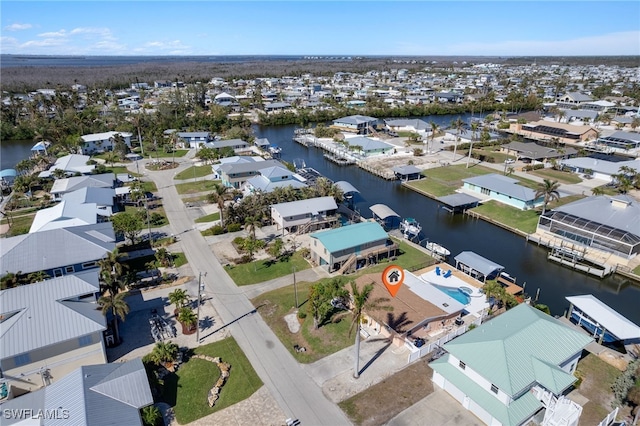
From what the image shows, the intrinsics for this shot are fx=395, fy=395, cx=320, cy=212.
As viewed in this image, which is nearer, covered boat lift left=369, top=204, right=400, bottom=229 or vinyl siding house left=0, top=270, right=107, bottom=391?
vinyl siding house left=0, top=270, right=107, bottom=391

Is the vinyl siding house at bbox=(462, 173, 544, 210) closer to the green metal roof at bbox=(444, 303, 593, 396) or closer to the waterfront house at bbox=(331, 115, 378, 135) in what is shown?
the green metal roof at bbox=(444, 303, 593, 396)

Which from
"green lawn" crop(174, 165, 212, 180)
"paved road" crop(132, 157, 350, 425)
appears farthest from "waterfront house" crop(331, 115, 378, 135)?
"paved road" crop(132, 157, 350, 425)

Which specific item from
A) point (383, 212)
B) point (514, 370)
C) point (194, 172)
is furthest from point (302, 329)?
point (194, 172)

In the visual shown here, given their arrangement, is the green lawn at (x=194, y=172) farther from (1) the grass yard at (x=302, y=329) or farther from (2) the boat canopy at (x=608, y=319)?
(2) the boat canopy at (x=608, y=319)

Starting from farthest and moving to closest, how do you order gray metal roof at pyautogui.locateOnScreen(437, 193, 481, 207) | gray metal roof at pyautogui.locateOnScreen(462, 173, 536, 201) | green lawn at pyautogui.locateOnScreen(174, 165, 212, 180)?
green lawn at pyautogui.locateOnScreen(174, 165, 212, 180), gray metal roof at pyautogui.locateOnScreen(437, 193, 481, 207), gray metal roof at pyautogui.locateOnScreen(462, 173, 536, 201)

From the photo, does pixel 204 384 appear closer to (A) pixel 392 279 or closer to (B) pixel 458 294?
(A) pixel 392 279

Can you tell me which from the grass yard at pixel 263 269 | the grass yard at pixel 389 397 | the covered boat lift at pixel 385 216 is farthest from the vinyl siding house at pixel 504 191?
the grass yard at pixel 389 397
